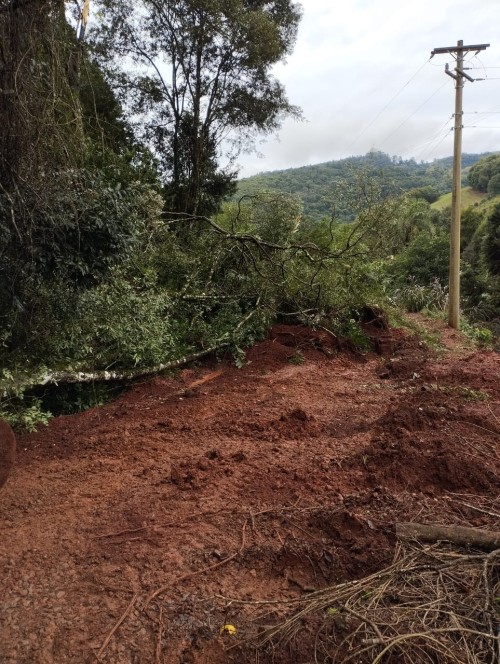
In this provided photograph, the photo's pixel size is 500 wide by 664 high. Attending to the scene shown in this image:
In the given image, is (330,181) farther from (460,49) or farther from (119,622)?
(119,622)

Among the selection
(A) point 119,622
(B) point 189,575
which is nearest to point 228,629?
(B) point 189,575

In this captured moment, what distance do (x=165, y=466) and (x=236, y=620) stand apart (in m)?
2.02

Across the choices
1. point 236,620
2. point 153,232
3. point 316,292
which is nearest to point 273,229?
point 316,292

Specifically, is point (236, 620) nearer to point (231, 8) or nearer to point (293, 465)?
point (293, 465)

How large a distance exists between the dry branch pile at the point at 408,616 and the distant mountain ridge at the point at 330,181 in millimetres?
8943

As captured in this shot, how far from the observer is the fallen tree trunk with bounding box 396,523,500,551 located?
9.75ft

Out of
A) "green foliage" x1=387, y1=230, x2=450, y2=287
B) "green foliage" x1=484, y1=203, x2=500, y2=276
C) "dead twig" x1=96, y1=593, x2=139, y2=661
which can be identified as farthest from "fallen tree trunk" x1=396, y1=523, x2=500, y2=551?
"green foliage" x1=484, y1=203, x2=500, y2=276

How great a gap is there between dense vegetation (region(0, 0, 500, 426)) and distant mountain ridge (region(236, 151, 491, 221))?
0.13 metres

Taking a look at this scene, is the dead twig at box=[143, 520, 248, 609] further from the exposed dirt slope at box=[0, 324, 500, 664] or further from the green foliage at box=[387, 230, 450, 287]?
Answer: the green foliage at box=[387, 230, 450, 287]

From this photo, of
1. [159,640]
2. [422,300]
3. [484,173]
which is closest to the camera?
[159,640]

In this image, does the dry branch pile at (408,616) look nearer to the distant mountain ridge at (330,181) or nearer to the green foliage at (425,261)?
the distant mountain ridge at (330,181)

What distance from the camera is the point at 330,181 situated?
13.0 metres

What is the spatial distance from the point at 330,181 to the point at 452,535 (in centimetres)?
1123

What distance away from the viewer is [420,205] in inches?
1080
